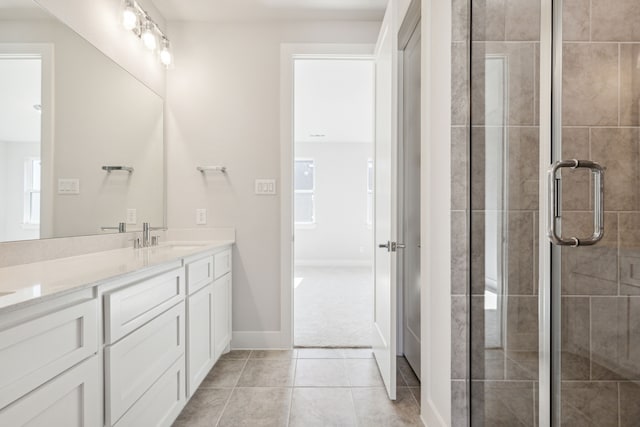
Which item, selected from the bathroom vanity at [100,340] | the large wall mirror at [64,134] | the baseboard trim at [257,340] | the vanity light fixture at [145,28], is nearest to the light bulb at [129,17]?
the vanity light fixture at [145,28]

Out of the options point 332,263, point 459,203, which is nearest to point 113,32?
point 459,203

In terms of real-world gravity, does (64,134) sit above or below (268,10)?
below

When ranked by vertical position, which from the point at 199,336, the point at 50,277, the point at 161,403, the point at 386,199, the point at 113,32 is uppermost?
the point at 113,32

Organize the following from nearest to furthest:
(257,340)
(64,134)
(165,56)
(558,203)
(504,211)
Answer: (558,203)
(504,211)
(64,134)
(165,56)
(257,340)

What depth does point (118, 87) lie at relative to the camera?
2.15 metres

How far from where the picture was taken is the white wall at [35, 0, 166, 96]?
1.75m

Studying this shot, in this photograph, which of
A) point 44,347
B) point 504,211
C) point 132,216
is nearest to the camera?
point 44,347

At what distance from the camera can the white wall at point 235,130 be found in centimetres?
278

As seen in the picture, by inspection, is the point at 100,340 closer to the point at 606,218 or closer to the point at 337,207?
the point at 606,218

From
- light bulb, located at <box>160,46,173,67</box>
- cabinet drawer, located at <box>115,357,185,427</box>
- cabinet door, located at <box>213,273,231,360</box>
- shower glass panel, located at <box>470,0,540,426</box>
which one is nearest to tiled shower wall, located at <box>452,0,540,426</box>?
shower glass panel, located at <box>470,0,540,426</box>

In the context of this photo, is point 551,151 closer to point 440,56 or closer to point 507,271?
point 507,271

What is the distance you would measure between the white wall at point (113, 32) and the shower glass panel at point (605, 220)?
2.12m

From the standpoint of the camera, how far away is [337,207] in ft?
→ 25.2

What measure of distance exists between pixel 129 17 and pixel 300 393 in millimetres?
2525
